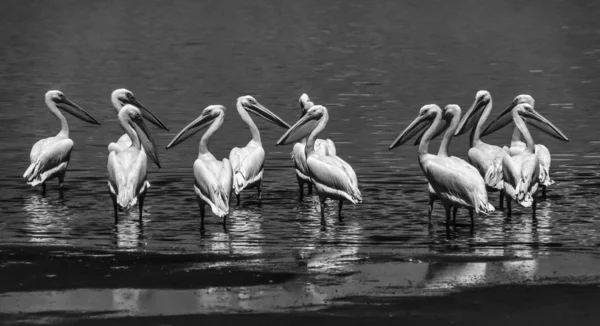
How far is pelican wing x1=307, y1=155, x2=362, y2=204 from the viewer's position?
14438mm

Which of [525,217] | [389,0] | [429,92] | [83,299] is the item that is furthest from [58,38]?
[83,299]

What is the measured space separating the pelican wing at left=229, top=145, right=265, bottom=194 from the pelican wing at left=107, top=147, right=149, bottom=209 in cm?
141

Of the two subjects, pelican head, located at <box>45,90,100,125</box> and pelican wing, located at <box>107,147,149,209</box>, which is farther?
pelican head, located at <box>45,90,100,125</box>

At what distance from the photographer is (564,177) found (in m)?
17.8

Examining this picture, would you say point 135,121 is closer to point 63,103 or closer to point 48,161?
point 48,161

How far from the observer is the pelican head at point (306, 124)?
52.4ft

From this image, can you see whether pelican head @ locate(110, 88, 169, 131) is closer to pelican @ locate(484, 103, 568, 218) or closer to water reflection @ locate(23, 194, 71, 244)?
water reflection @ locate(23, 194, 71, 244)

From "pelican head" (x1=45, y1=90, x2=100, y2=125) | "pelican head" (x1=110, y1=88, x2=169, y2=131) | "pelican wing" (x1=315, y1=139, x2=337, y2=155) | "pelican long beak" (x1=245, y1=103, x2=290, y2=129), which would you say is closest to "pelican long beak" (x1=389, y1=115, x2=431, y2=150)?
"pelican wing" (x1=315, y1=139, x2=337, y2=155)

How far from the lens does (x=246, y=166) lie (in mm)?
15836

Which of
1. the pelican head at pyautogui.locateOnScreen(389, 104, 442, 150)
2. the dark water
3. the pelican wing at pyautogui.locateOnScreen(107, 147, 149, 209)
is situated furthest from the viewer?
the pelican head at pyautogui.locateOnScreen(389, 104, 442, 150)

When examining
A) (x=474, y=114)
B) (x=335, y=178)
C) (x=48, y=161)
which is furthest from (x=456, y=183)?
(x=48, y=161)

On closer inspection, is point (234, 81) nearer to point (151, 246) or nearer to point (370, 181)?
point (370, 181)

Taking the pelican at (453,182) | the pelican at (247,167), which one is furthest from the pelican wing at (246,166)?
the pelican at (453,182)

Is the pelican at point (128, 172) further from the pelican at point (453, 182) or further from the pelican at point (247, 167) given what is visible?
the pelican at point (453, 182)
